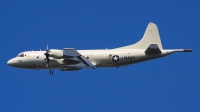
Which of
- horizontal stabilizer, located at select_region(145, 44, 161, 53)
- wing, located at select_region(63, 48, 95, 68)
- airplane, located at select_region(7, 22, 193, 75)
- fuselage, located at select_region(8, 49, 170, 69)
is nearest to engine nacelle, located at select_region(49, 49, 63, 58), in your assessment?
airplane, located at select_region(7, 22, 193, 75)

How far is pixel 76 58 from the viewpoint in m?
53.1

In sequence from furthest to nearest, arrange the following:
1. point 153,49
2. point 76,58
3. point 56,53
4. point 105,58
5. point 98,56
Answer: point 98,56 < point 105,58 < point 153,49 < point 76,58 < point 56,53

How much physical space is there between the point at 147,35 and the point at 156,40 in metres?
1.30

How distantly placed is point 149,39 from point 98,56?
6781 mm

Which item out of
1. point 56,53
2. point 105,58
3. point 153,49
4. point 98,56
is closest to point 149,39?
point 153,49

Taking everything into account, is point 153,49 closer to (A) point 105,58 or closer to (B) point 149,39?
(B) point 149,39

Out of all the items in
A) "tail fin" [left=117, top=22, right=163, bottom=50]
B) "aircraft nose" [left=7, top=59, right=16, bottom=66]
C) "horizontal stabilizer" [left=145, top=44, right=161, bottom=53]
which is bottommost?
"aircraft nose" [left=7, top=59, right=16, bottom=66]

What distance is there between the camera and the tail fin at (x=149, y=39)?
56094 millimetres

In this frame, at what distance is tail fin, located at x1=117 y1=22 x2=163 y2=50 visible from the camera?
56.1 metres

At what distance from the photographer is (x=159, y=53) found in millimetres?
53969

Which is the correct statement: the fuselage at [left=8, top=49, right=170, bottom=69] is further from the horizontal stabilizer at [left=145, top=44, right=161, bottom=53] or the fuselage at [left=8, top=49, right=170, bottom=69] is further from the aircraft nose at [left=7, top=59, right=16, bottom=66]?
the aircraft nose at [left=7, top=59, right=16, bottom=66]

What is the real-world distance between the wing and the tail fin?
572cm

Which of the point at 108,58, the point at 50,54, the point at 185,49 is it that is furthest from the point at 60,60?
the point at 185,49

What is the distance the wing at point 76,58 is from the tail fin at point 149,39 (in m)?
5.72
